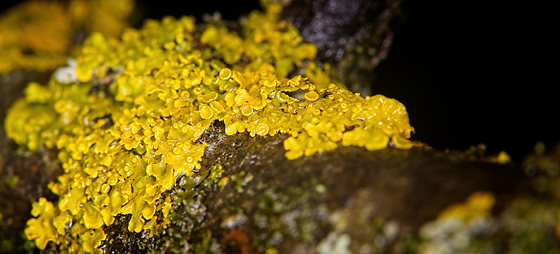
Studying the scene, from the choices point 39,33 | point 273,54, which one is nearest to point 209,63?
point 273,54

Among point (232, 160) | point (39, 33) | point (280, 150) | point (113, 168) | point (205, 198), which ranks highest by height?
point (280, 150)

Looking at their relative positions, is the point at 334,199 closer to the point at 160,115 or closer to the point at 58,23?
the point at 160,115

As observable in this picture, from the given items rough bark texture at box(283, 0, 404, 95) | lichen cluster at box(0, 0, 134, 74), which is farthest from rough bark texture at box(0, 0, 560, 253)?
lichen cluster at box(0, 0, 134, 74)

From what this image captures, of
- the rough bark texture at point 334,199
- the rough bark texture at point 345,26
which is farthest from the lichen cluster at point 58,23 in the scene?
the rough bark texture at point 334,199

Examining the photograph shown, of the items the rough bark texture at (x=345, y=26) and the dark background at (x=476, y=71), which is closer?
the dark background at (x=476, y=71)

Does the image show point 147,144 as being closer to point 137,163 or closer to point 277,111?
point 137,163

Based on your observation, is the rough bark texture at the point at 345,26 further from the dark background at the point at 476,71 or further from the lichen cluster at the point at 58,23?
the lichen cluster at the point at 58,23
